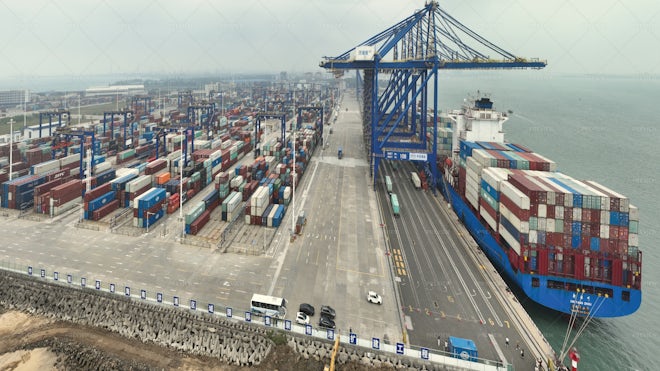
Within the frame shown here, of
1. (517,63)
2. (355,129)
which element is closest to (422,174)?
(517,63)

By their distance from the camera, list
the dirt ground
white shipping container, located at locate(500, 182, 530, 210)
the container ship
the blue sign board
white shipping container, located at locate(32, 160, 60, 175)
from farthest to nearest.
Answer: the blue sign board < white shipping container, located at locate(32, 160, 60, 175) < white shipping container, located at locate(500, 182, 530, 210) < the container ship < the dirt ground

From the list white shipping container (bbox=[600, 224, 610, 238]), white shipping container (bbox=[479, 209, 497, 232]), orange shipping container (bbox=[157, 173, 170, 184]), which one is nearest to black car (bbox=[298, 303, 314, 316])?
white shipping container (bbox=[479, 209, 497, 232])

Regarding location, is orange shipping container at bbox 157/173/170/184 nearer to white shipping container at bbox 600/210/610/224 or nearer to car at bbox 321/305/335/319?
car at bbox 321/305/335/319

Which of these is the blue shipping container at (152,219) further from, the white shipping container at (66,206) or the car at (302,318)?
the car at (302,318)

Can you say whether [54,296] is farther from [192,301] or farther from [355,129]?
[355,129]

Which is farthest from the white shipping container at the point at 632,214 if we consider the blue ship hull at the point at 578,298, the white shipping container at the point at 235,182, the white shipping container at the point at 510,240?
the white shipping container at the point at 235,182

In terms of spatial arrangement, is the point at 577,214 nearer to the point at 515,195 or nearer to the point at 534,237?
the point at 534,237

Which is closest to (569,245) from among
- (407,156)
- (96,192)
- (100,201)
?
(407,156)
